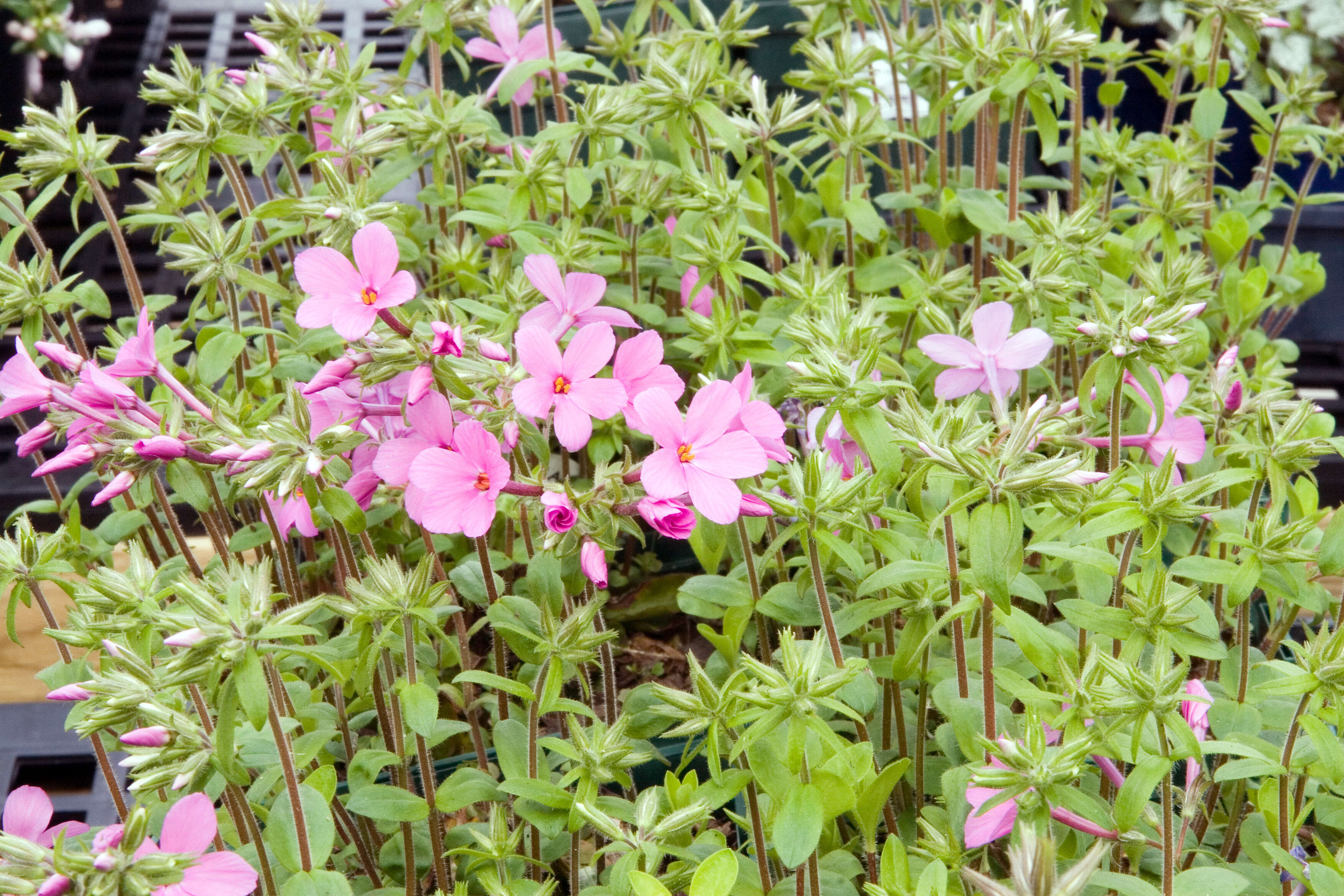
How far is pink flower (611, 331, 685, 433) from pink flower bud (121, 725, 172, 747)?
1.51 ft

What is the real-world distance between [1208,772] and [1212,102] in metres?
1.03

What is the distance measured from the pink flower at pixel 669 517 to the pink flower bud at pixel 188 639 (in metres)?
0.35

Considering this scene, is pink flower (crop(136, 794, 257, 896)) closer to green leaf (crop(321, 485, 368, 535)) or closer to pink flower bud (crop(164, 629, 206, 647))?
pink flower bud (crop(164, 629, 206, 647))

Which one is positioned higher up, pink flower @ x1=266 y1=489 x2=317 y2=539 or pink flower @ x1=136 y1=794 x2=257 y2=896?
pink flower @ x1=266 y1=489 x2=317 y2=539

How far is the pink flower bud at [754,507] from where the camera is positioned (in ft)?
3.25

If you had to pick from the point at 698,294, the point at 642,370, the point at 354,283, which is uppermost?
the point at 354,283

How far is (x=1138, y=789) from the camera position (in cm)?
93

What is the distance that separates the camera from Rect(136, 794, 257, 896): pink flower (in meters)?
0.84

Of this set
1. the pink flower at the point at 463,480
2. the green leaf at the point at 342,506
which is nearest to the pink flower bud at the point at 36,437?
the green leaf at the point at 342,506

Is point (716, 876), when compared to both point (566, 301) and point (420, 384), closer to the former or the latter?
point (420, 384)

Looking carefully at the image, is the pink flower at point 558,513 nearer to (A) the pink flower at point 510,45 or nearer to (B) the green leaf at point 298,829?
(B) the green leaf at point 298,829

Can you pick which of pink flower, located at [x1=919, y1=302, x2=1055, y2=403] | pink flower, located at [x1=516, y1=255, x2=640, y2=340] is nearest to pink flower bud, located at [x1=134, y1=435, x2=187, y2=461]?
pink flower, located at [x1=516, y1=255, x2=640, y2=340]

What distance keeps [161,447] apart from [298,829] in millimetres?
342

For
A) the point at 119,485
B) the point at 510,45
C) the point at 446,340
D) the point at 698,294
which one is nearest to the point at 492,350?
the point at 446,340
